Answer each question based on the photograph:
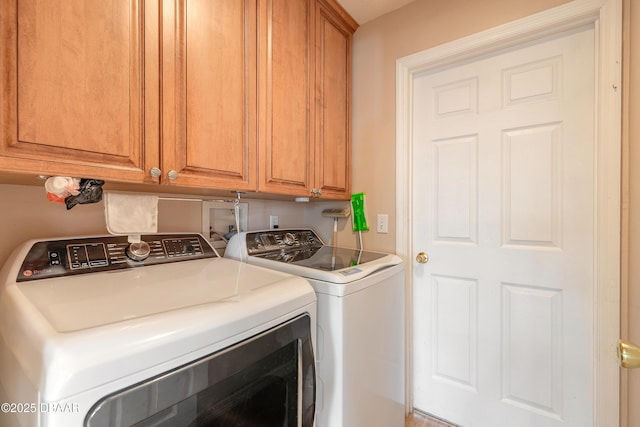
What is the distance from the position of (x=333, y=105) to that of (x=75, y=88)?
50.0 inches

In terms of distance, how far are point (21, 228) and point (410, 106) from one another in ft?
6.34

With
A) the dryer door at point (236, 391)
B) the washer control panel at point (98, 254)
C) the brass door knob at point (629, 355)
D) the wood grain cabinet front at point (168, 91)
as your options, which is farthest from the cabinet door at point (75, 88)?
the brass door knob at point (629, 355)

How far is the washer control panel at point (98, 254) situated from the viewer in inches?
33.9

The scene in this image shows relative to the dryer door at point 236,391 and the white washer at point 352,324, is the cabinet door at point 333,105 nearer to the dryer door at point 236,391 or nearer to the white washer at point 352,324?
the white washer at point 352,324

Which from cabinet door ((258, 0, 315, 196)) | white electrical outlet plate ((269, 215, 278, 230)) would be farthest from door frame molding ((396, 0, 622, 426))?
white electrical outlet plate ((269, 215, 278, 230))

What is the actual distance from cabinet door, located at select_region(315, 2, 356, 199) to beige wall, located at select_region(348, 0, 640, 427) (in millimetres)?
78

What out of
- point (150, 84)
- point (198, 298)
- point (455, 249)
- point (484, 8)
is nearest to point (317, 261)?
point (198, 298)

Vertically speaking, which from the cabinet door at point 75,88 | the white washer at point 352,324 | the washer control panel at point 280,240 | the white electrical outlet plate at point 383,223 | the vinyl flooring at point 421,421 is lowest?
the vinyl flooring at point 421,421

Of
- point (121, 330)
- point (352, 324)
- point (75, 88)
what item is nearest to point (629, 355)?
point (352, 324)

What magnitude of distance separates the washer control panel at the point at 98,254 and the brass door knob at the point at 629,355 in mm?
1430

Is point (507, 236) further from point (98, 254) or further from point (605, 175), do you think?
point (98, 254)

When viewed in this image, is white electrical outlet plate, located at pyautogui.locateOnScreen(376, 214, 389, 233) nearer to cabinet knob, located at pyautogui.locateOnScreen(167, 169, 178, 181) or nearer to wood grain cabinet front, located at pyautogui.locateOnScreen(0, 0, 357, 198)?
wood grain cabinet front, located at pyautogui.locateOnScreen(0, 0, 357, 198)

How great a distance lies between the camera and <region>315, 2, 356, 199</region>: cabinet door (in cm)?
160

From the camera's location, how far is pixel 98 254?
99 centimetres
